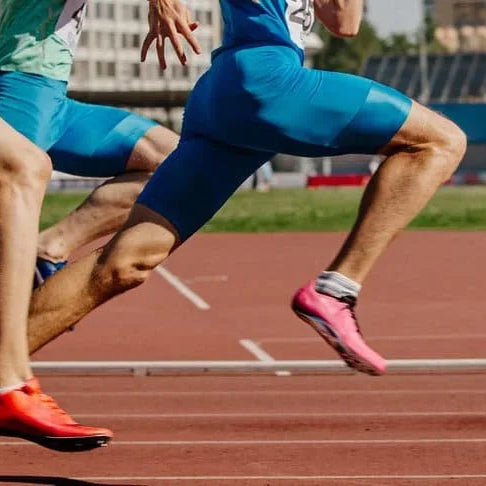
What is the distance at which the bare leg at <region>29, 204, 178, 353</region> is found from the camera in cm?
532

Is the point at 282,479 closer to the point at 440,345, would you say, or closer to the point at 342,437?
the point at 342,437

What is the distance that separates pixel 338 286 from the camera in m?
5.34

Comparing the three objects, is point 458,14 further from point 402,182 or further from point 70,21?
point 402,182

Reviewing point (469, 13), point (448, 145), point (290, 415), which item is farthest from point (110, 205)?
point (469, 13)

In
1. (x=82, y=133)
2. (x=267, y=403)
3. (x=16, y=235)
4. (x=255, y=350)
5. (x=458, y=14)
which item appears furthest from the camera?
(x=458, y=14)

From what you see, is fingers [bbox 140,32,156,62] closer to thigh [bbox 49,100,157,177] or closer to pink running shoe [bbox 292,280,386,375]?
thigh [bbox 49,100,157,177]

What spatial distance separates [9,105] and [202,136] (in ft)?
2.76

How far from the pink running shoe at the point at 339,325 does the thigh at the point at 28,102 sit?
1.19 metres

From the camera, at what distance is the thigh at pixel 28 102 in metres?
5.91

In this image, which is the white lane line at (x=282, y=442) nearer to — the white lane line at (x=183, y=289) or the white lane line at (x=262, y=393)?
the white lane line at (x=262, y=393)

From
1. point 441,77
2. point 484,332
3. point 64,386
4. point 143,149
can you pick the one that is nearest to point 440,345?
point 484,332

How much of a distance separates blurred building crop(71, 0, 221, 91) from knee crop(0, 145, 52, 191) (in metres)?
115

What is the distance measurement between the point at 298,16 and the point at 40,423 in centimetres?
140

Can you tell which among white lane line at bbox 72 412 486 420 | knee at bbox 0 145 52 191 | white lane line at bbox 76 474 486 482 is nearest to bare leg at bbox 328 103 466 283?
white lane line at bbox 76 474 486 482
